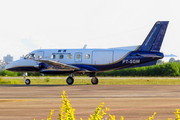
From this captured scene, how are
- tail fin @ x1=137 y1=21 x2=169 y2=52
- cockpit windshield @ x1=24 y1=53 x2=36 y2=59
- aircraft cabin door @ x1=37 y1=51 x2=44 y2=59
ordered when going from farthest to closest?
1. cockpit windshield @ x1=24 y1=53 x2=36 y2=59
2. aircraft cabin door @ x1=37 y1=51 x2=44 y2=59
3. tail fin @ x1=137 y1=21 x2=169 y2=52

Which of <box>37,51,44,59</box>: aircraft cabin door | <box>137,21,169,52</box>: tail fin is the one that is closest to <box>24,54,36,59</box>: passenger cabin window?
<box>37,51,44,59</box>: aircraft cabin door

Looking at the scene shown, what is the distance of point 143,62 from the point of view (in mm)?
29594

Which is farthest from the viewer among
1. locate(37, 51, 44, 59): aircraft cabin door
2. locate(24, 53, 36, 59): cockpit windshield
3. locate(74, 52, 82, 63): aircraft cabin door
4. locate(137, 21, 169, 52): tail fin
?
locate(24, 53, 36, 59): cockpit windshield

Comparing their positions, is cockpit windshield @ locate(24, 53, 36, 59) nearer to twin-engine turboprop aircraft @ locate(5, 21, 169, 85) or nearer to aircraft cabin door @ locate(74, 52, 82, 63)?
twin-engine turboprop aircraft @ locate(5, 21, 169, 85)

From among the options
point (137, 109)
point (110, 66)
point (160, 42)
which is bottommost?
point (137, 109)

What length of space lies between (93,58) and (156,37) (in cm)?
676

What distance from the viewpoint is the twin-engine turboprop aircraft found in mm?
29391

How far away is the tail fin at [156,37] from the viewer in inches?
1154

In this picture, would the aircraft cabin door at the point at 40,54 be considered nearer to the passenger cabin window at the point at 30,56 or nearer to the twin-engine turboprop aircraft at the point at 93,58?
the twin-engine turboprop aircraft at the point at 93,58

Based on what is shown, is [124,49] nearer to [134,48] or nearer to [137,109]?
[134,48]

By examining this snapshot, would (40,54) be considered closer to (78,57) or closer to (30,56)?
(30,56)

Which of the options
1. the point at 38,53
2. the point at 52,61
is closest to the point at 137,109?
the point at 52,61

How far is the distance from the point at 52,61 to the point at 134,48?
8481 millimetres

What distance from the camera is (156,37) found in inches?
1158
